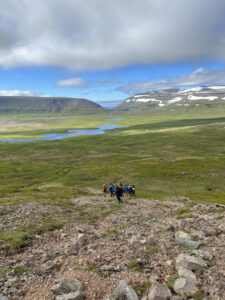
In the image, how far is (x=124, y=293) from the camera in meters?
10.5

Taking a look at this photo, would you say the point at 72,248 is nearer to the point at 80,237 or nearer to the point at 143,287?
the point at 80,237

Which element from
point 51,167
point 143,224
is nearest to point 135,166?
point 51,167

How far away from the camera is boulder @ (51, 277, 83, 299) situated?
10852 mm

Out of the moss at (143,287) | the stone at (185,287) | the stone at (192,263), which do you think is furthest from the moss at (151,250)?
the stone at (185,287)

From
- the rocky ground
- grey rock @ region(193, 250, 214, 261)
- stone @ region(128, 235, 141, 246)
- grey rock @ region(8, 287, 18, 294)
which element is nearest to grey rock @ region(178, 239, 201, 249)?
the rocky ground

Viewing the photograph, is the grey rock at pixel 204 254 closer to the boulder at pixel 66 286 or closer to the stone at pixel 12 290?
the boulder at pixel 66 286

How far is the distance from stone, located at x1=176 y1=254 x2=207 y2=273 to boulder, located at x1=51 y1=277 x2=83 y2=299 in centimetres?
566

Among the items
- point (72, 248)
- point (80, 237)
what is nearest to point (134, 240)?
point (80, 237)

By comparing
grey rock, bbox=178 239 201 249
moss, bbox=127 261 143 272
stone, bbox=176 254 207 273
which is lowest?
grey rock, bbox=178 239 201 249

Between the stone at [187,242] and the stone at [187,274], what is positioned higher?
the stone at [187,274]

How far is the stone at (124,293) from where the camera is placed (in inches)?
405

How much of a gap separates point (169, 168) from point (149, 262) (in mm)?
80504

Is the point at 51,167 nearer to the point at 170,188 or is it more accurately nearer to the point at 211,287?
the point at 170,188

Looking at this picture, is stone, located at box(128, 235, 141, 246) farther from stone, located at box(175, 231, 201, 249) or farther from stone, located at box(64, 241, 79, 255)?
stone, located at box(64, 241, 79, 255)
